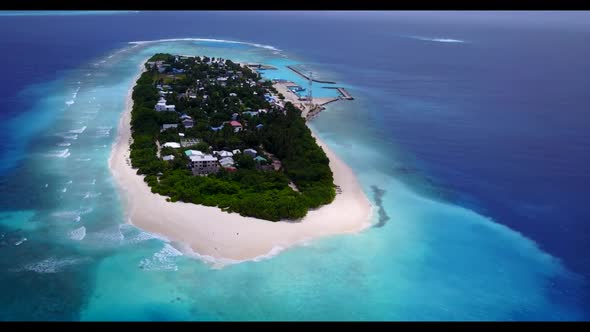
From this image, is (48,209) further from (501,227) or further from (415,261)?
(501,227)

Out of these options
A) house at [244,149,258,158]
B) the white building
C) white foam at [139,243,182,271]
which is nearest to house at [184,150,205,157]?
the white building

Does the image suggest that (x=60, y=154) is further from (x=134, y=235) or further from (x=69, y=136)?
(x=134, y=235)

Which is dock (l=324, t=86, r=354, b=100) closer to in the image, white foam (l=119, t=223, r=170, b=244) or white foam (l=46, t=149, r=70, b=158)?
white foam (l=46, t=149, r=70, b=158)

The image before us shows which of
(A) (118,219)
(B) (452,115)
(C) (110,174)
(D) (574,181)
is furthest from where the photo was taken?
(B) (452,115)

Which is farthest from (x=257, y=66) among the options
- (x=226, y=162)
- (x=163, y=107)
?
(x=226, y=162)

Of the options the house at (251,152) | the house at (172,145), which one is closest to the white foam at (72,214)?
the house at (172,145)

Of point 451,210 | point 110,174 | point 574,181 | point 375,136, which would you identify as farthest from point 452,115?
point 110,174
